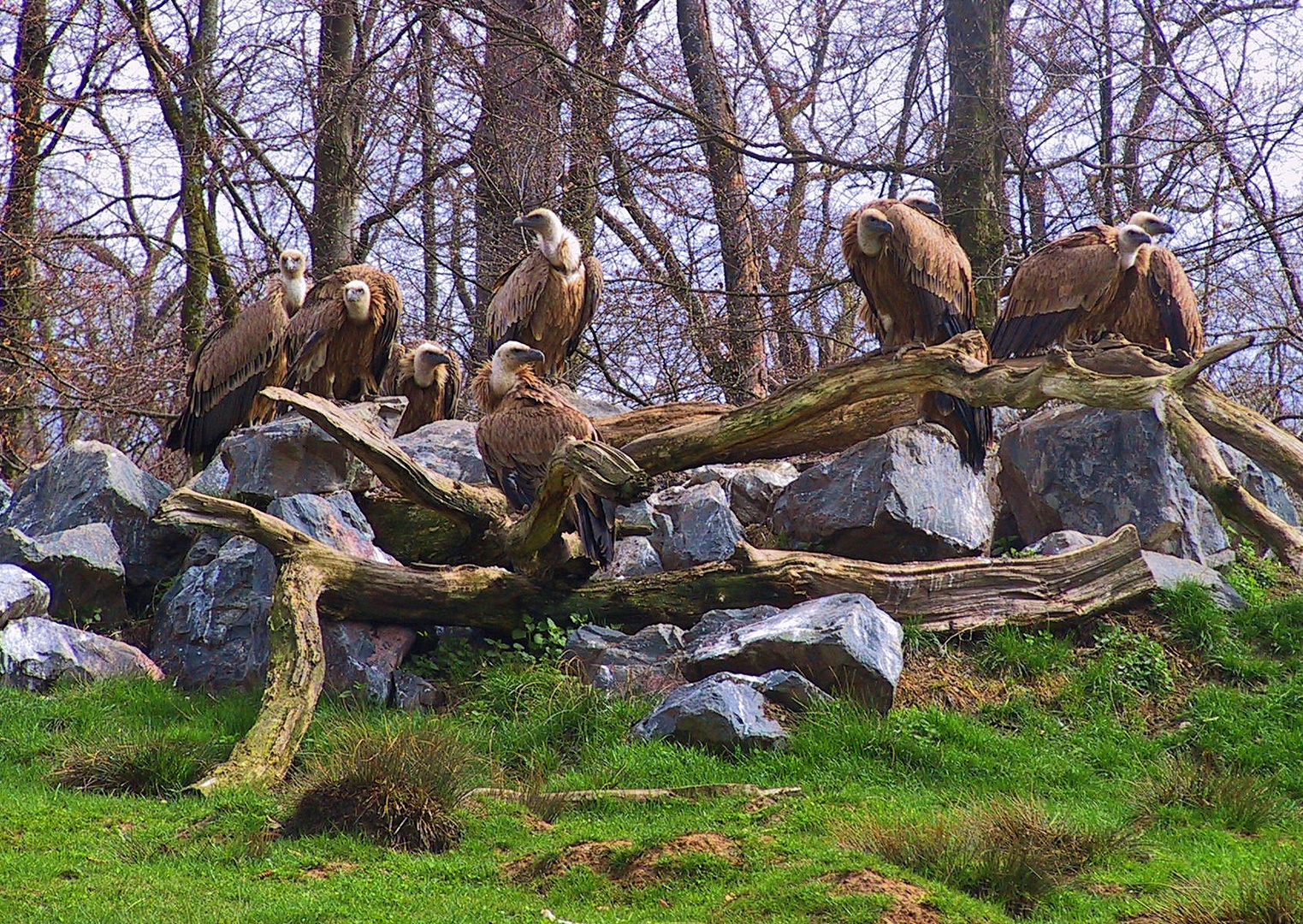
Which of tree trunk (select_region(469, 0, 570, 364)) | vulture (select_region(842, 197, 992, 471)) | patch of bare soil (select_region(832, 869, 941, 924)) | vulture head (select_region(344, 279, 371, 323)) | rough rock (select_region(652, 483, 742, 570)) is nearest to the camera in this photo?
patch of bare soil (select_region(832, 869, 941, 924))

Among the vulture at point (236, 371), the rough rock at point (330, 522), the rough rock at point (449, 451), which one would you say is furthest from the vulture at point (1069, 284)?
the vulture at point (236, 371)

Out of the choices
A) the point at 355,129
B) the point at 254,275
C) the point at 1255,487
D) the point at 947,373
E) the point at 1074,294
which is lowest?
the point at 1255,487

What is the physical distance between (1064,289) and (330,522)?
5219 mm

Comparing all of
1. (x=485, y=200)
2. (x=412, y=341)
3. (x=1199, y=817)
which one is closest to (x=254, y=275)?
(x=412, y=341)

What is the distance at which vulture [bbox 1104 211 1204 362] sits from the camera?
882cm

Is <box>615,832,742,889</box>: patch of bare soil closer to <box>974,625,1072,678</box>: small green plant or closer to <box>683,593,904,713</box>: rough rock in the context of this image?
<box>683,593,904,713</box>: rough rock

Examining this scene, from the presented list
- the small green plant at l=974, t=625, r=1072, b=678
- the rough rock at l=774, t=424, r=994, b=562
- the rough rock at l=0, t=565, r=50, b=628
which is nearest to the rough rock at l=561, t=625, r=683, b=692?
the rough rock at l=774, t=424, r=994, b=562

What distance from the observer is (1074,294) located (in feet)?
27.9

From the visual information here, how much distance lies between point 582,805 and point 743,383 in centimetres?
667

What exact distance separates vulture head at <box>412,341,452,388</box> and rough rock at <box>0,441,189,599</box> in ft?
7.57

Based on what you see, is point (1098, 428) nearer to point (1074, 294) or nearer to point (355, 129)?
point (1074, 294)

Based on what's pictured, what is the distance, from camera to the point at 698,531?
25.7ft

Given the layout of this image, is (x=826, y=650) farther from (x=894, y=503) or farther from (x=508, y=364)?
(x=508, y=364)

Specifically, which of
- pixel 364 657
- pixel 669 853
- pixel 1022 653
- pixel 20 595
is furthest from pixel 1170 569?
pixel 20 595
